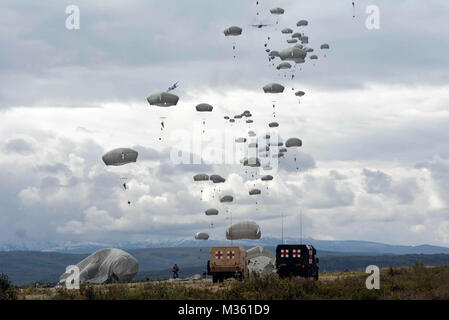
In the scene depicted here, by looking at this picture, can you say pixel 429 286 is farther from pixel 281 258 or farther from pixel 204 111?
pixel 204 111

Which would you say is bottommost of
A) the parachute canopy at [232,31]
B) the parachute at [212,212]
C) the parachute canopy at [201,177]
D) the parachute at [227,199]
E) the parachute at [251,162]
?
the parachute at [212,212]

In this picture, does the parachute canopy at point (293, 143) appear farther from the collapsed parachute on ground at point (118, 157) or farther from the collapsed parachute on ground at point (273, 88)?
the collapsed parachute on ground at point (118, 157)

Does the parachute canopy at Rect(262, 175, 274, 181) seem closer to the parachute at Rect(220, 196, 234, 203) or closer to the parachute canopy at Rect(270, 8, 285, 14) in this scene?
the parachute at Rect(220, 196, 234, 203)

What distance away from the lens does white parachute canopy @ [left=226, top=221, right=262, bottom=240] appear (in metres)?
73.0

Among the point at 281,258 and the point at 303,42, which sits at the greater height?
the point at 303,42

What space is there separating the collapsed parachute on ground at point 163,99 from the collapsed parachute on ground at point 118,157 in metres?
4.88

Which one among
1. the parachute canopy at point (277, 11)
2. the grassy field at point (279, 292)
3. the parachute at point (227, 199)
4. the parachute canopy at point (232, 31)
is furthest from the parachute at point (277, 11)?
the grassy field at point (279, 292)

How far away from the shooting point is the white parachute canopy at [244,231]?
Answer: 73.0 metres

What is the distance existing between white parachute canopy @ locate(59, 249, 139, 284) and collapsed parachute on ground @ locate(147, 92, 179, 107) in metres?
13.3

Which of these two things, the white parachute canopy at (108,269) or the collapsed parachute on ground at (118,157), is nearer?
the white parachute canopy at (108,269)

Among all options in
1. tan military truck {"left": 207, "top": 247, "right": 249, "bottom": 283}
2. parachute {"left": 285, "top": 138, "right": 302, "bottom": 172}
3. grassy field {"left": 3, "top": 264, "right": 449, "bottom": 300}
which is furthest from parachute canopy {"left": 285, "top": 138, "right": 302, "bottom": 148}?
grassy field {"left": 3, "top": 264, "right": 449, "bottom": 300}
